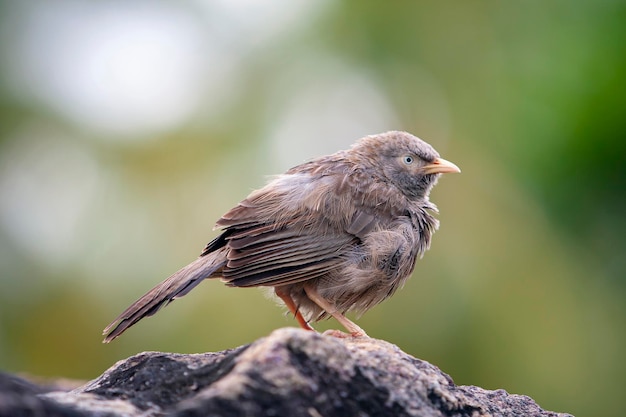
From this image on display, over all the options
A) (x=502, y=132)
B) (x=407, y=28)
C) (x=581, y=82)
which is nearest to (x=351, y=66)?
(x=407, y=28)

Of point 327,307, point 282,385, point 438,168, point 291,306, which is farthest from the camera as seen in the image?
point 438,168

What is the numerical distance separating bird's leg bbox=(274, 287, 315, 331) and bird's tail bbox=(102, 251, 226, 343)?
1.72 ft

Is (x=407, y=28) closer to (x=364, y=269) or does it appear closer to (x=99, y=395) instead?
(x=364, y=269)

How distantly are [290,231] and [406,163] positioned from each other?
1330 mm

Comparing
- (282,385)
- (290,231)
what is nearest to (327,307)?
(290,231)

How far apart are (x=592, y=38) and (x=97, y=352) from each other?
7412 millimetres

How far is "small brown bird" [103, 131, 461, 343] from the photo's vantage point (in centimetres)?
472

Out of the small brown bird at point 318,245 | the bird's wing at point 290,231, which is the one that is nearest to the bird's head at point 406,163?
the small brown bird at point 318,245

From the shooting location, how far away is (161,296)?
4.42m

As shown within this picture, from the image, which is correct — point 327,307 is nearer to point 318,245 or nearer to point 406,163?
point 318,245

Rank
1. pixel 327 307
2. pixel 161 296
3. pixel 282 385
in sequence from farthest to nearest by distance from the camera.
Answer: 1. pixel 327 307
2. pixel 161 296
3. pixel 282 385

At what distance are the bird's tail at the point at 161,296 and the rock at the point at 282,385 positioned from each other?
31.4 inches

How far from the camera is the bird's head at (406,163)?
228 inches

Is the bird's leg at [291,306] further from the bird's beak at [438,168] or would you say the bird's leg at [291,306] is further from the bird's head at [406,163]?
the bird's beak at [438,168]
